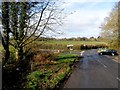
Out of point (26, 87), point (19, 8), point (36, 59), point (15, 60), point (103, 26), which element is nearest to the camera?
point (26, 87)

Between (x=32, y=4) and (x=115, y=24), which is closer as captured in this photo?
(x=32, y=4)

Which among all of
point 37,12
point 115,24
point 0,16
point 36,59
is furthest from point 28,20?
point 115,24

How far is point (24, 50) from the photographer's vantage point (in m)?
35.7

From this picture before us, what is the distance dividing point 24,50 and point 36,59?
5407 millimetres

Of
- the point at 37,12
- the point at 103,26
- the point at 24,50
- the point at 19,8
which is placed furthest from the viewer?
the point at 103,26

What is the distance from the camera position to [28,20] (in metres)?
29.9

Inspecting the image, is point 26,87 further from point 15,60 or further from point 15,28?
point 15,60

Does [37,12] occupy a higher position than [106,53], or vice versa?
[37,12]

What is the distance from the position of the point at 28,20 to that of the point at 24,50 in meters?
6.58

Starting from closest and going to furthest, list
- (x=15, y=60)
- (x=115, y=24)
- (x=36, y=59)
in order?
(x=15, y=60) < (x=36, y=59) < (x=115, y=24)

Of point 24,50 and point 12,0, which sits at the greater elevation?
point 12,0

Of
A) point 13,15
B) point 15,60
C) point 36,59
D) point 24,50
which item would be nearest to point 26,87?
point 13,15

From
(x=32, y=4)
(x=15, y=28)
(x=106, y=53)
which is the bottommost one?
(x=106, y=53)

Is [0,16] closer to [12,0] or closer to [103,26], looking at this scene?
[12,0]
